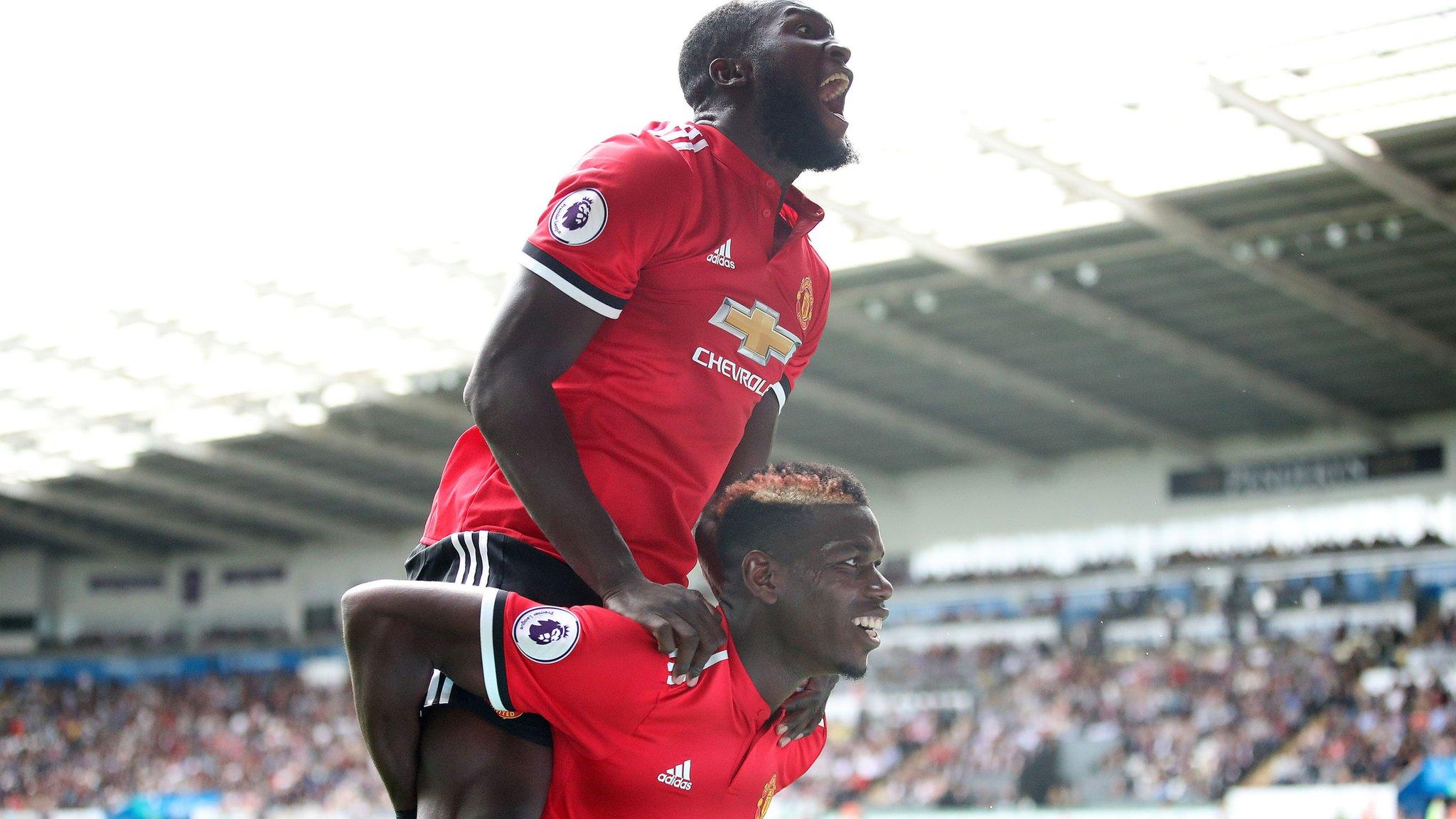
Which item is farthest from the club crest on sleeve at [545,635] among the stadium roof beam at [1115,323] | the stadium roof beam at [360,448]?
the stadium roof beam at [360,448]

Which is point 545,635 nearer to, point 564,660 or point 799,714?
point 564,660

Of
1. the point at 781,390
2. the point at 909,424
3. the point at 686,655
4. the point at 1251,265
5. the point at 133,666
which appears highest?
the point at 1251,265

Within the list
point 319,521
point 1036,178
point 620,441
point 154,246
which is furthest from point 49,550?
point 620,441

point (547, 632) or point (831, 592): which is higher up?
point (831, 592)

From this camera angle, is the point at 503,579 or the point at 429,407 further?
the point at 429,407

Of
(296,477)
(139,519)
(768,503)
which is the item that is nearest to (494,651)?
(768,503)

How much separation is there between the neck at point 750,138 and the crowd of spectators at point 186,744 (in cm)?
2792

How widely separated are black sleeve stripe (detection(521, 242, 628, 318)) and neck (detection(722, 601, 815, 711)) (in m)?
0.62

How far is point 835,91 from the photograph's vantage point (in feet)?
8.94

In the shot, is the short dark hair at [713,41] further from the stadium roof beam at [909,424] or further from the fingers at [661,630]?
the stadium roof beam at [909,424]

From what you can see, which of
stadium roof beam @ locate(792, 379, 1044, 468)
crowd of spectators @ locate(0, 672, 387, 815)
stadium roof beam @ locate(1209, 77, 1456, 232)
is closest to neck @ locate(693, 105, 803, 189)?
stadium roof beam @ locate(1209, 77, 1456, 232)

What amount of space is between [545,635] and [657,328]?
1.88ft

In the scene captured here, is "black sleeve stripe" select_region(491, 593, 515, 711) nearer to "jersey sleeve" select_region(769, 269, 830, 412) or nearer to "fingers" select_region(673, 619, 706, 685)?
"fingers" select_region(673, 619, 706, 685)

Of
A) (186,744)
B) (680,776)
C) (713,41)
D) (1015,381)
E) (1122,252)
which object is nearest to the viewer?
(680,776)
